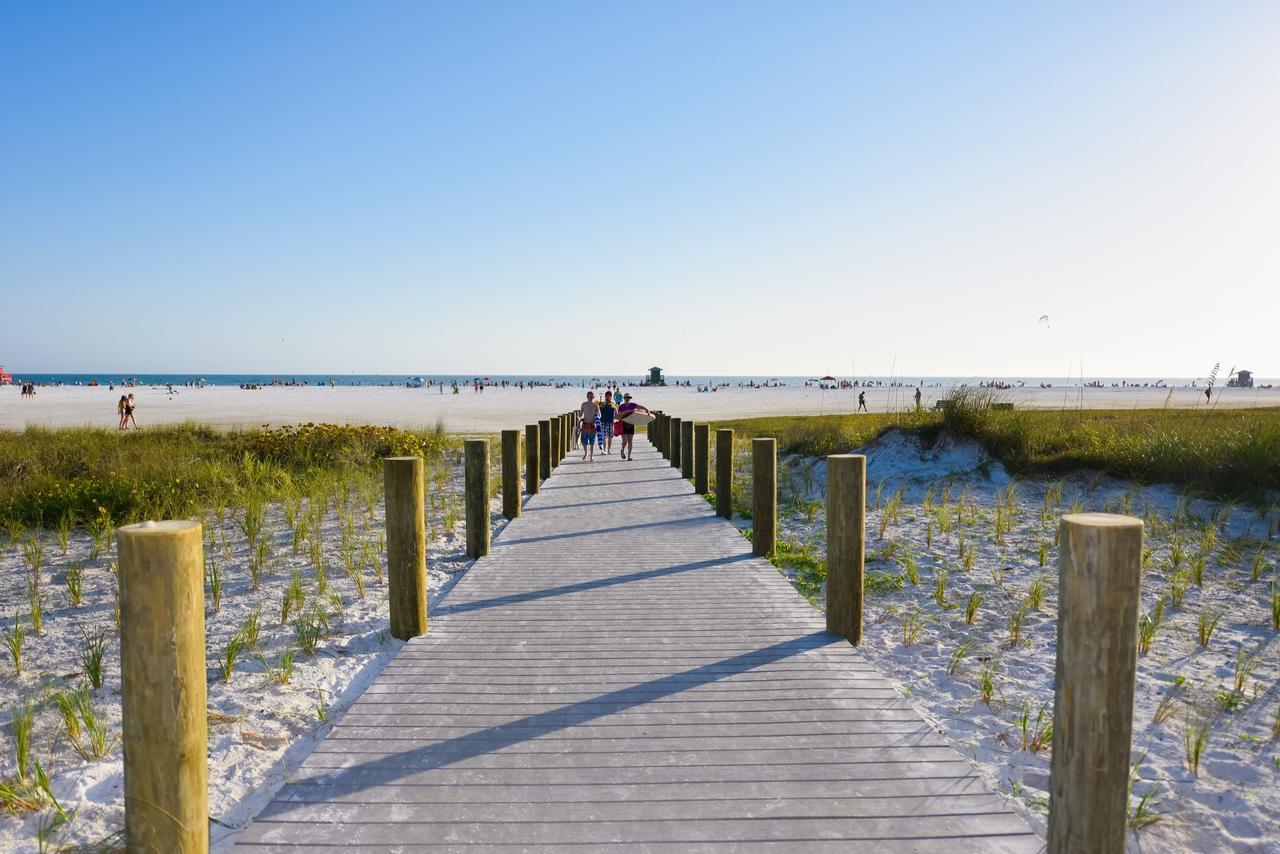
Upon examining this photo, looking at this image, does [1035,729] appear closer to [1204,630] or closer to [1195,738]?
[1195,738]

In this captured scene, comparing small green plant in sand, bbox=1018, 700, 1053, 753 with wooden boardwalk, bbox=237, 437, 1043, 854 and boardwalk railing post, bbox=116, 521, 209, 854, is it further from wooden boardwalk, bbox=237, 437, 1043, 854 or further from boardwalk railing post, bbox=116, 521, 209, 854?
boardwalk railing post, bbox=116, 521, 209, 854

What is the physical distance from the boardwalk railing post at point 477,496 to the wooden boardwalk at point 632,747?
5.08 feet

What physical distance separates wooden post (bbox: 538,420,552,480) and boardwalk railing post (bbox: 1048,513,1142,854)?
1216 cm

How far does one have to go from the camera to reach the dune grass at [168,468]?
30.7 feet

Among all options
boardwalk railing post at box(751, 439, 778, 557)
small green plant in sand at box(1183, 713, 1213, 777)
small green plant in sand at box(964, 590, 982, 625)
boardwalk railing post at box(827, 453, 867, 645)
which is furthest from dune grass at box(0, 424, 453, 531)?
small green plant in sand at box(1183, 713, 1213, 777)

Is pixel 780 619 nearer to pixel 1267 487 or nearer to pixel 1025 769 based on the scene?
pixel 1025 769

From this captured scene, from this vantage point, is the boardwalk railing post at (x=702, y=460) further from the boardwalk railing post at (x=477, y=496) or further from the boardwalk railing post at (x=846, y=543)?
the boardwalk railing post at (x=846, y=543)

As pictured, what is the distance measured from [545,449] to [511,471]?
17.2 feet

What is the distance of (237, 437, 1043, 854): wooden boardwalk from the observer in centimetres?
291

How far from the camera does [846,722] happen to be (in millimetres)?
3840

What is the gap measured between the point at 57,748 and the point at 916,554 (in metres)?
7.60

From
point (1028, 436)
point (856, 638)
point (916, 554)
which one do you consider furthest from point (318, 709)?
point (1028, 436)

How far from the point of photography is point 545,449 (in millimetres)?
14930

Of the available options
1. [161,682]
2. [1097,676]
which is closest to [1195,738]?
[1097,676]
